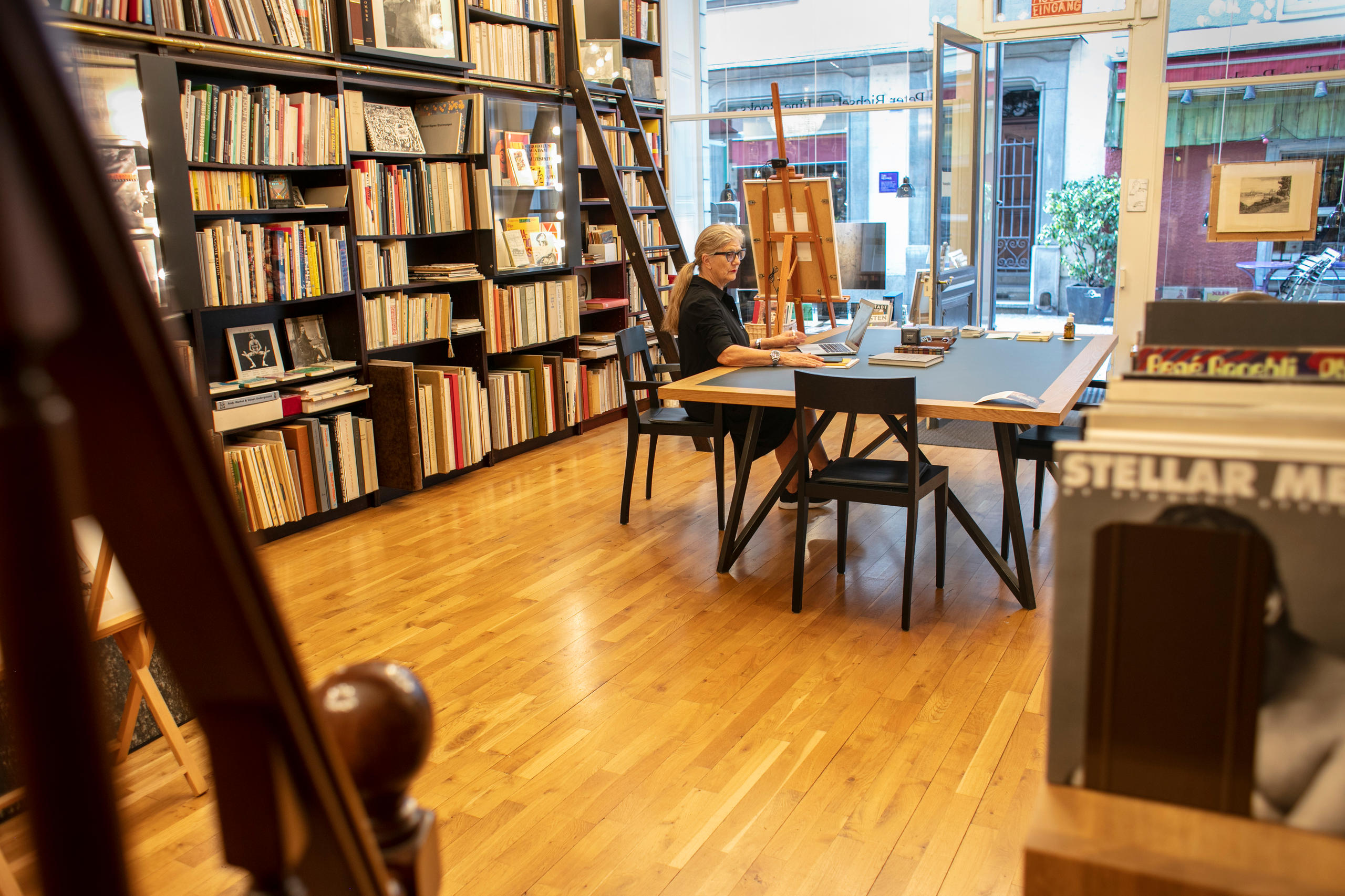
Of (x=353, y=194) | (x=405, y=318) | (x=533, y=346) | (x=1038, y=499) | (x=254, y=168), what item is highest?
(x=254, y=168)

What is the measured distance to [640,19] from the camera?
7.32 metres

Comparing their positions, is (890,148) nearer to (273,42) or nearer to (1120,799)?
(273,42)

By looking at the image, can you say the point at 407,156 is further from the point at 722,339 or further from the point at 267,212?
the point at 722,339

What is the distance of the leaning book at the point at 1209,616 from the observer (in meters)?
0.61

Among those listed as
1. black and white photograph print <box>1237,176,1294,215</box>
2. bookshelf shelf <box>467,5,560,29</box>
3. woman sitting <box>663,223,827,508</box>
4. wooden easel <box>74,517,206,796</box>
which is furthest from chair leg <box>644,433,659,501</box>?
black and white photograph print <box>1237,176,1294,215</box>

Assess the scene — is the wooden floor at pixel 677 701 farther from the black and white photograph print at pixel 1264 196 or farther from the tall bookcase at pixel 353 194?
the black and white photograph print at pixel 1264 196

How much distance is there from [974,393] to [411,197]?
326 cm

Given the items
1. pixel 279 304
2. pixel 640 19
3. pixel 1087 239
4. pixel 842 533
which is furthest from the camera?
pixel 1087 239

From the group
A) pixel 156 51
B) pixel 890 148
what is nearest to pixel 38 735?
pixel 156 51

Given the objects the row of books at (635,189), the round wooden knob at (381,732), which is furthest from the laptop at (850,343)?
the round wooden knob at (381,732)

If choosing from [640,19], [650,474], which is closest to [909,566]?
[650,474]

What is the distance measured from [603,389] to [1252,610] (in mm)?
6427

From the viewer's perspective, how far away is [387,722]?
58 cm

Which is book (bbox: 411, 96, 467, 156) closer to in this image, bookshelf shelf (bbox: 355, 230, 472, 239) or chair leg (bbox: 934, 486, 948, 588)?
bookshelf shelf (bbox: 355, 230, 472, 239)
